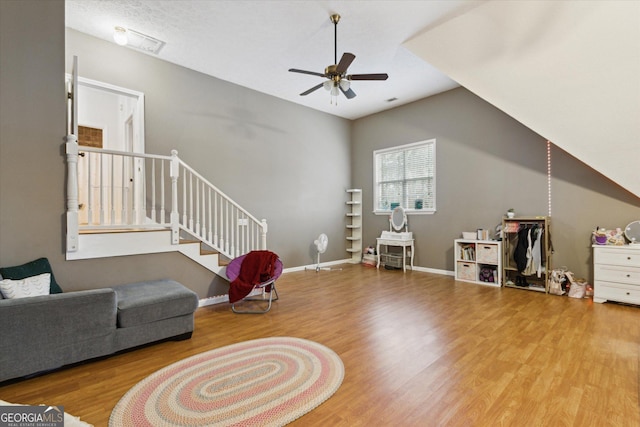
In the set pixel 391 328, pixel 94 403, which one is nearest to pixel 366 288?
pixel 391 328

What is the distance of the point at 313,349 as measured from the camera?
2.57 metres

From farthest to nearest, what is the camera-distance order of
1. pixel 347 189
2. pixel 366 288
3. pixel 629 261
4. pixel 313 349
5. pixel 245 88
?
pixel 347 189 → pixel 245 88 → pixel 366 288 → pixel 629 261 → pixel 313 349

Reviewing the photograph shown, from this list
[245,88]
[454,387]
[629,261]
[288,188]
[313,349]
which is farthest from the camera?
[288,188]

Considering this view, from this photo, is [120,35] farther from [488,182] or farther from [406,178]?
[488,182]

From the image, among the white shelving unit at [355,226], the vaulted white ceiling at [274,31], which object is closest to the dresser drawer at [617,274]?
the vaulted white ceiling at [274,31]

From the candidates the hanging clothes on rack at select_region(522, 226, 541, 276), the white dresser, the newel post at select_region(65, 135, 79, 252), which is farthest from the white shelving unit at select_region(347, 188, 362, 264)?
the newel post at select_region(65, 135, 79, 252)

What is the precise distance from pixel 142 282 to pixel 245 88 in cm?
396

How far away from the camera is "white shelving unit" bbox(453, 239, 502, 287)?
484 centimetres

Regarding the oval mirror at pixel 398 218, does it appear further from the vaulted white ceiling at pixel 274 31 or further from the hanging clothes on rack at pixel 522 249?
the vaulted white ceiling at pixel 274 31

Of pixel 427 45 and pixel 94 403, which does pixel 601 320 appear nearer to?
pixel 427 45

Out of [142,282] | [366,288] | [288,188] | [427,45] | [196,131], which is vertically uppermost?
[427,45]

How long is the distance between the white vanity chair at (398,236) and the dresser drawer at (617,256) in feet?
9.60

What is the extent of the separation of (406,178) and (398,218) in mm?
926

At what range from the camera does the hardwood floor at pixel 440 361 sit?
1751mm
